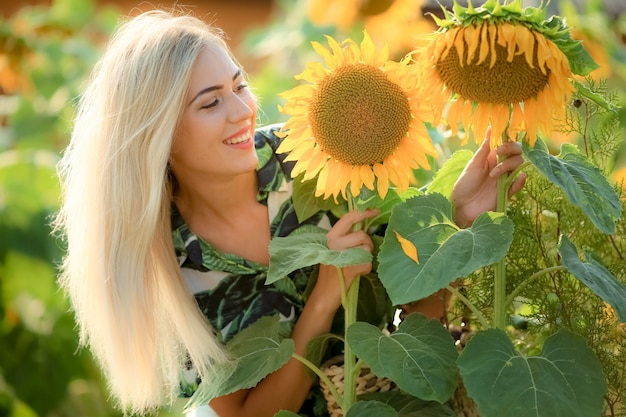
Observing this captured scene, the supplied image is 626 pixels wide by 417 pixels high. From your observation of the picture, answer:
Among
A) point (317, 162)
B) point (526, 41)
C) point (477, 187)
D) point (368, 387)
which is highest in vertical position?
point (526, 41)

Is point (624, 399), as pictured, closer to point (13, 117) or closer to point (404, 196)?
point (404, 196)

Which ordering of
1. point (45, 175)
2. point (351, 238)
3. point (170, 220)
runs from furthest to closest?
point (45, 175) → point (170, 220) → point (351, 238)

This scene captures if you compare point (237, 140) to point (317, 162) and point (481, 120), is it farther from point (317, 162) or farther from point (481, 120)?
point (481, 120)

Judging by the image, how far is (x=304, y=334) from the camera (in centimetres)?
156

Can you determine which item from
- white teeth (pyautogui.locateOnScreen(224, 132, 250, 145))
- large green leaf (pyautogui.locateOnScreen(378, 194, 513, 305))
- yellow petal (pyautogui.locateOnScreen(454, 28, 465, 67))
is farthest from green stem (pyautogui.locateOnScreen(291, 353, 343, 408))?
yellow petal (pyautogui.locateOnScreen(454, 28, 465, 67))

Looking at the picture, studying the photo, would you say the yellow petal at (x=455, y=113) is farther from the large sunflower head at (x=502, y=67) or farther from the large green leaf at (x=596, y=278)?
the large green leaf at (x=596, y=278)

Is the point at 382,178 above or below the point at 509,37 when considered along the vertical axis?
below

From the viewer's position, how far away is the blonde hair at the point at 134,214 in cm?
153

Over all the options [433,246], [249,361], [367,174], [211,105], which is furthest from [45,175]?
[433,246]

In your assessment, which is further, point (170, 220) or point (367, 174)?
point (170, 220)

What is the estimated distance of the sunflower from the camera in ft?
4.17

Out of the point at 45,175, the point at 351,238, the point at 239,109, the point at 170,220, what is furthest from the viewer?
the point at 45,175

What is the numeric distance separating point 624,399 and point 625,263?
7.0 inches

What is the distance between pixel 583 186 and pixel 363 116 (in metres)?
0.27
